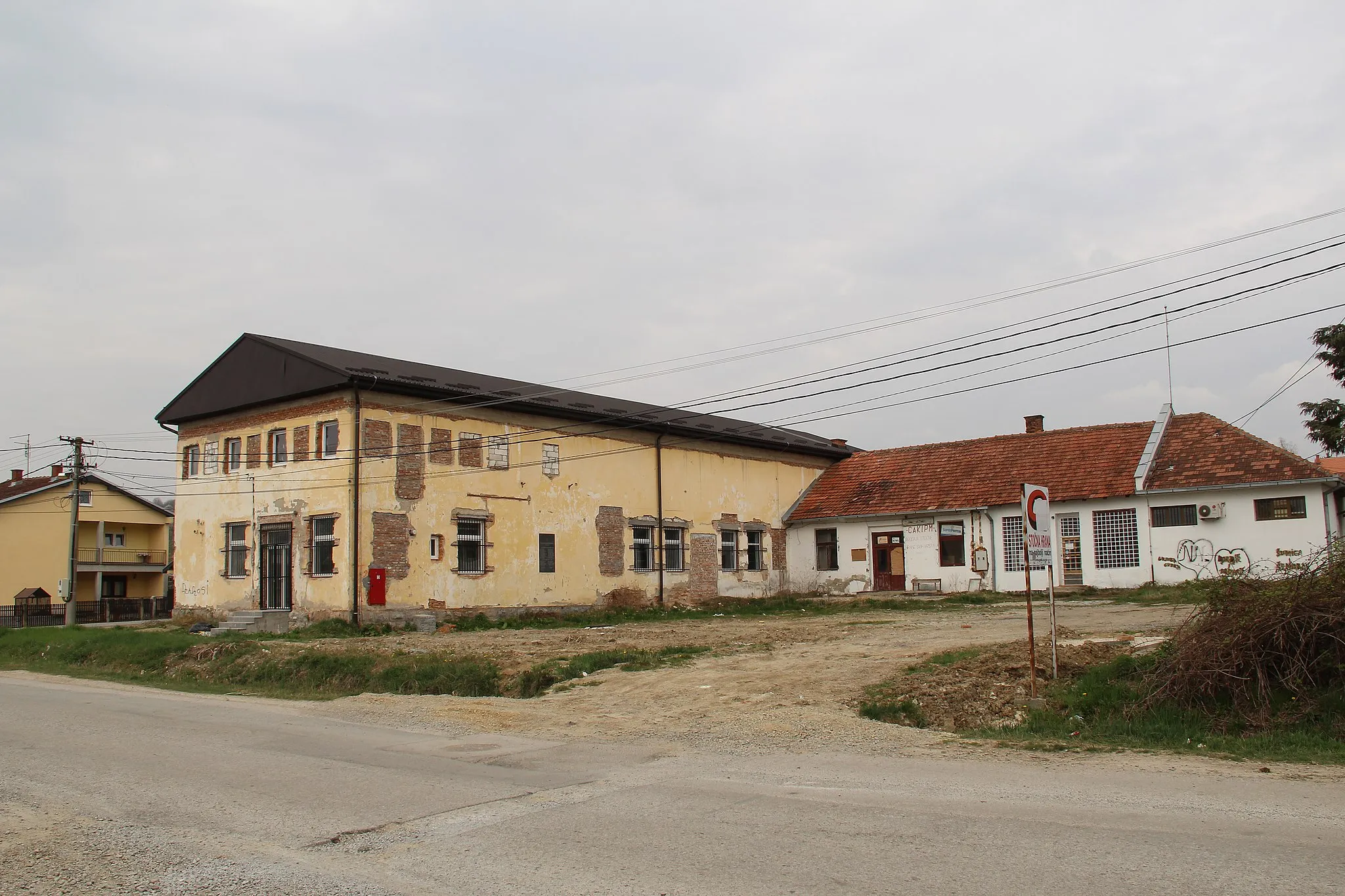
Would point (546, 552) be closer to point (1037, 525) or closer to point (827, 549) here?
point (827, 549)

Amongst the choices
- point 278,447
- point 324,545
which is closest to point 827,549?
point 324,545

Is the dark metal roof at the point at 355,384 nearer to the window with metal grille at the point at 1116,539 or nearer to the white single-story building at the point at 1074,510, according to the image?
the white single-story building at the point at 1074,510

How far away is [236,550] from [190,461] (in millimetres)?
4099

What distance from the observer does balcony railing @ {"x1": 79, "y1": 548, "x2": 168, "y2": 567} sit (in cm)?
5744

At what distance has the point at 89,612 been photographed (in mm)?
48094

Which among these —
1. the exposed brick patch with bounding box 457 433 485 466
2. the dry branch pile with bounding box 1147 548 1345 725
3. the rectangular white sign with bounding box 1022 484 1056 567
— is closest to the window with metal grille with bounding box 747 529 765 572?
the exposed brick patch with bounding box 457 433 485 466

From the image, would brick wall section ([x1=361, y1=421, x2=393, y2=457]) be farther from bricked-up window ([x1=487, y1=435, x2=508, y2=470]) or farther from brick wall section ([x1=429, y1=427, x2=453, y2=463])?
bricked-up window ([x1=487, y1=435, x2=508, y2=470])

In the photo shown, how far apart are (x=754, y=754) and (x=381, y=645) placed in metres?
13.0

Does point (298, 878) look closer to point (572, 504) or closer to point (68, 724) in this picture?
point (68, 724)

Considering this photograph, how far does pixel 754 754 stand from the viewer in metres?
9.77

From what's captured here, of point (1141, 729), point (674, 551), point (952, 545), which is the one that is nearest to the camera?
point (1141, 729)

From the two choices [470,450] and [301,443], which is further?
[470,450]

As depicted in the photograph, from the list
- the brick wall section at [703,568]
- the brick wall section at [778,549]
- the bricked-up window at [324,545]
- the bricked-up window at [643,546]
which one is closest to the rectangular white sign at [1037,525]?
the bricked-up window at [324,545]

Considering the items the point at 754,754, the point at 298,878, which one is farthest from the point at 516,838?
the point at 754,754
